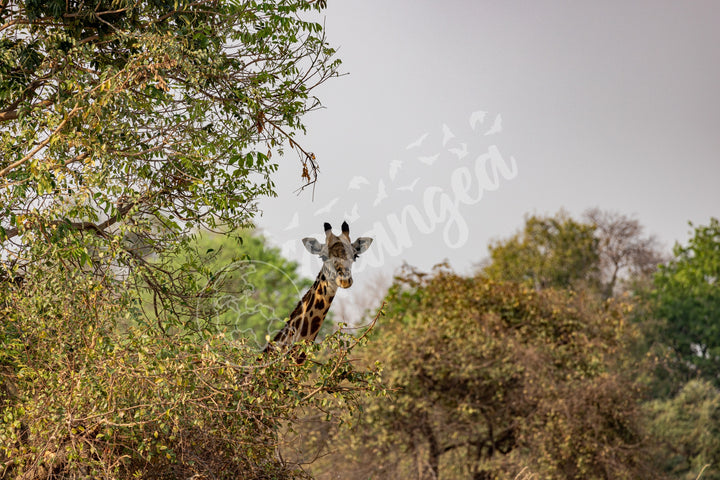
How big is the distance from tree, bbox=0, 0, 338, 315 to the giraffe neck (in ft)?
3.95

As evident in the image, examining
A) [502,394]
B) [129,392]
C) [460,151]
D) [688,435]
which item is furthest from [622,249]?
[129,392]

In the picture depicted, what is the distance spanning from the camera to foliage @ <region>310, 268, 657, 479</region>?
53.9 feet

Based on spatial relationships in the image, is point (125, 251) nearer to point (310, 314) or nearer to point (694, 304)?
point (310, 314)

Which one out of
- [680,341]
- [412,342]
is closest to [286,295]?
[680,341]

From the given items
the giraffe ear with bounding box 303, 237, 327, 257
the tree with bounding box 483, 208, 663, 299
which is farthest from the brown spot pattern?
the tree with bounding box 483, 208, 663, 299

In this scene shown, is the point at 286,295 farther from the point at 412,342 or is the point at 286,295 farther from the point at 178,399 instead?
the point at 178,399

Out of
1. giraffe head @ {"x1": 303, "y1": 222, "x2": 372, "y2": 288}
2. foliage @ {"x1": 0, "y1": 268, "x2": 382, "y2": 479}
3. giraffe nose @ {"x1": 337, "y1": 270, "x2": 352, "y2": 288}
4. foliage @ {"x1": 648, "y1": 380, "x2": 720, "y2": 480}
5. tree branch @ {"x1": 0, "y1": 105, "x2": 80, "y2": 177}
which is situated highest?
foliage @ {"x1": 648, "y1": 380, "x2": 720, "y2": 480}

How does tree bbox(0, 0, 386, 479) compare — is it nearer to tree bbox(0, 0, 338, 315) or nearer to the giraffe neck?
tree bbox(0, 0, 338, 315)

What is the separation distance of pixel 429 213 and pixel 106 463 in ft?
16.0

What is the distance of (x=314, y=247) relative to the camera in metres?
7.64

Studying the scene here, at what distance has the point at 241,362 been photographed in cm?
681

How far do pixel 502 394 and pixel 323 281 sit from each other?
999 cm

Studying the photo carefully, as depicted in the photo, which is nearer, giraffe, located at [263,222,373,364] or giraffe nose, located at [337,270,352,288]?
giraffe nose, located at [337,270,352,288]

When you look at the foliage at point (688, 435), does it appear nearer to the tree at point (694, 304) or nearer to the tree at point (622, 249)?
the tree at point (694, 304)
